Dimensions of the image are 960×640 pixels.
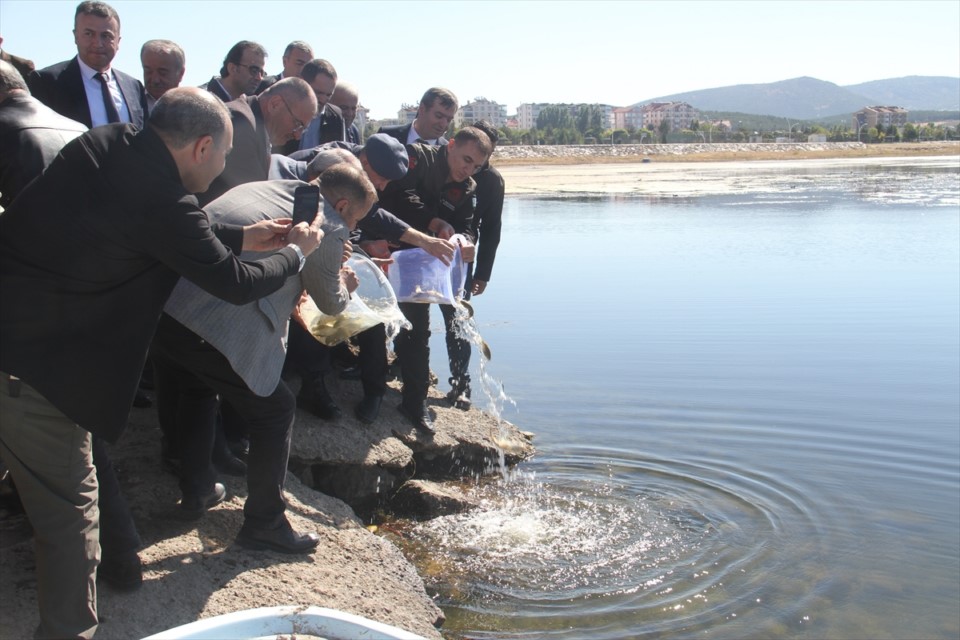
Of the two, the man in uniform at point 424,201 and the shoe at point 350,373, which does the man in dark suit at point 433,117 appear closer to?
the man in uniform at point 424,201

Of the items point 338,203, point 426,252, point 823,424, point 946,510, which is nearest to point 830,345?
point 823,424

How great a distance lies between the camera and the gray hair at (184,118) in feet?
10.4

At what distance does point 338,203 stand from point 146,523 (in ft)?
5.46

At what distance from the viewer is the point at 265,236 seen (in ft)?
12.4

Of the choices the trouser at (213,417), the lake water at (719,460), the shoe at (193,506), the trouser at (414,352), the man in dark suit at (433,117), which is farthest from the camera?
the man in dark suit at (433,117)

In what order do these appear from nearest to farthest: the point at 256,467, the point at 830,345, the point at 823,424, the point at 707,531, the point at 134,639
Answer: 1. the point at 134,639
2. the point at 256,467
3. the point at 707,531
4. the point at 823,424
5. the point at 830,345

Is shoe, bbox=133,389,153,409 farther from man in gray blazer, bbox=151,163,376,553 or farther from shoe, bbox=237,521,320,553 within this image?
shoe, bbox=237,521,320,553

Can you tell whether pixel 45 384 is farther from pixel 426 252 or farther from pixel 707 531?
pixel 707 531

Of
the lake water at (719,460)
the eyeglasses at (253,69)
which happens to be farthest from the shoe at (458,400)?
the eyeglasses at (253,69)

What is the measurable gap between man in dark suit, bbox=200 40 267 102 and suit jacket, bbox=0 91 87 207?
2.83 meters

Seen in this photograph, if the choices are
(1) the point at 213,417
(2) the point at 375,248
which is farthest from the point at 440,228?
(1) the point at 213,417

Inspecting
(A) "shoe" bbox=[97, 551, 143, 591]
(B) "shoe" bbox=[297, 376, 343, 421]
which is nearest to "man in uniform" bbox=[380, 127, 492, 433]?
(B) "shoe" bbox=[297, 376, 343, 421]

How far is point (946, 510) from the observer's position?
6.14 metres

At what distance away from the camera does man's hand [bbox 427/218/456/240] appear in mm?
6320
